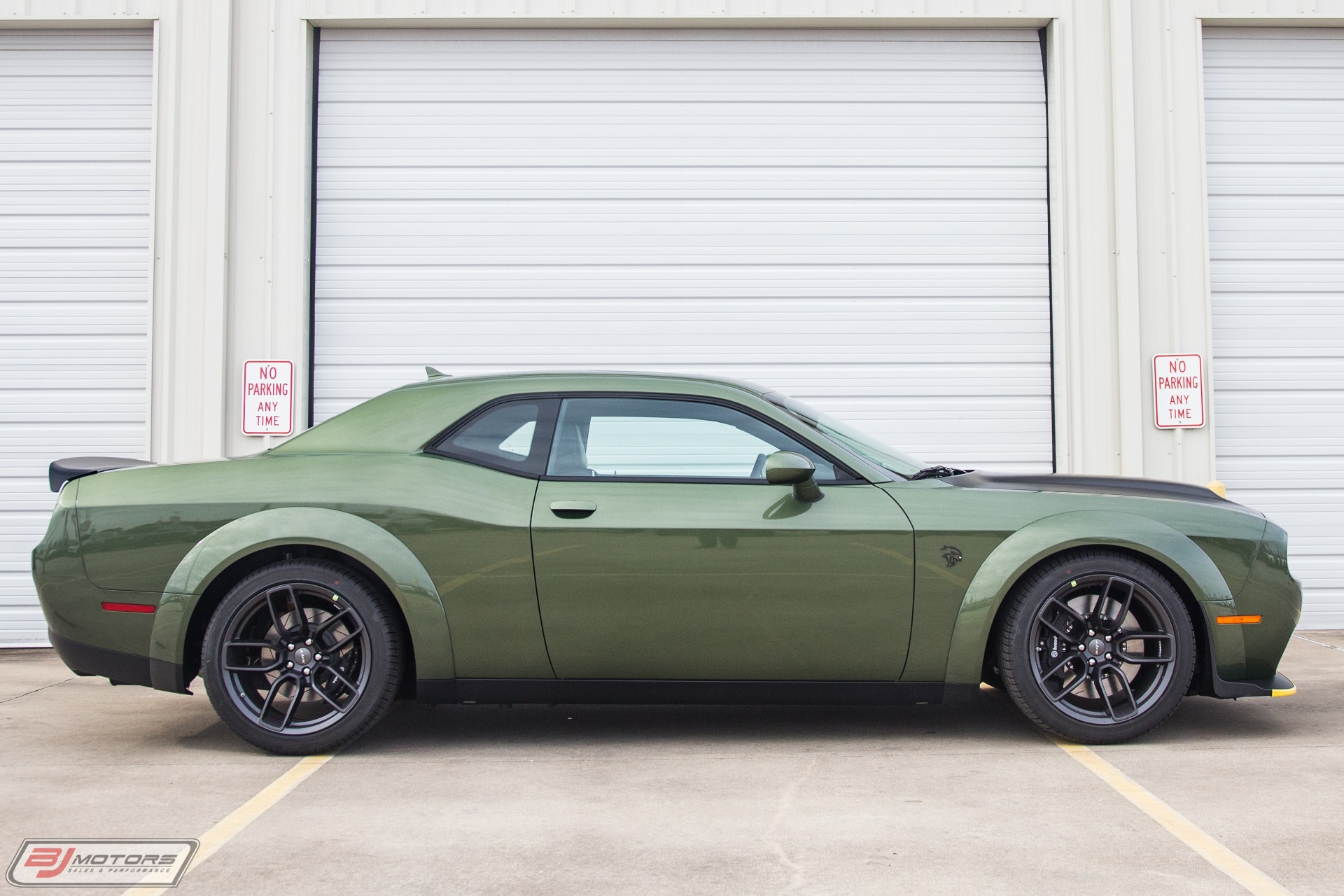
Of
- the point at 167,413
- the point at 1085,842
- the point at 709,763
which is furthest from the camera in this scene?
the point at 167,413

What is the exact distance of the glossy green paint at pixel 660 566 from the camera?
406 cm

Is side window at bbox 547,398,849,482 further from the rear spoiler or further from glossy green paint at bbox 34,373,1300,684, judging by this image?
the rear spoiler

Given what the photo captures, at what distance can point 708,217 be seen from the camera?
7879 millimetres

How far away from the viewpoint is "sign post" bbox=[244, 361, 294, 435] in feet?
24.7

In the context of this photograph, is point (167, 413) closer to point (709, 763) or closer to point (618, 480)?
point (618, 480)

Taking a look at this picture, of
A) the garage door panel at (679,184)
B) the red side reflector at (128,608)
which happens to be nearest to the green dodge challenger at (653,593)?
the red side reflector at (128,608)

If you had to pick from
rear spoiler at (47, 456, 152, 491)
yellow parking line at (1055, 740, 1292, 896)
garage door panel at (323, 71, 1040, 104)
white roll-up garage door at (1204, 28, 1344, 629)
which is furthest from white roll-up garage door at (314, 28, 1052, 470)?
yellow parking line at (1055, 740, 1292, 896)

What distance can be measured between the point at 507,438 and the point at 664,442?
61 centimetres

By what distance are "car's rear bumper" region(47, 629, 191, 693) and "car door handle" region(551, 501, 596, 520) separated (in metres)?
1.49

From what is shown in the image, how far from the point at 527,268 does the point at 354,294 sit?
3.98 feet

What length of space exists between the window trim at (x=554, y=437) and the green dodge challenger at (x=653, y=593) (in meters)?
0.02

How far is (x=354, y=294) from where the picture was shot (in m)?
7.79

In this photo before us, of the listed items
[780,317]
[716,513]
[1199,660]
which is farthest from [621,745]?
[780,317]

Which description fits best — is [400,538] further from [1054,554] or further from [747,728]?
[1054,554]
